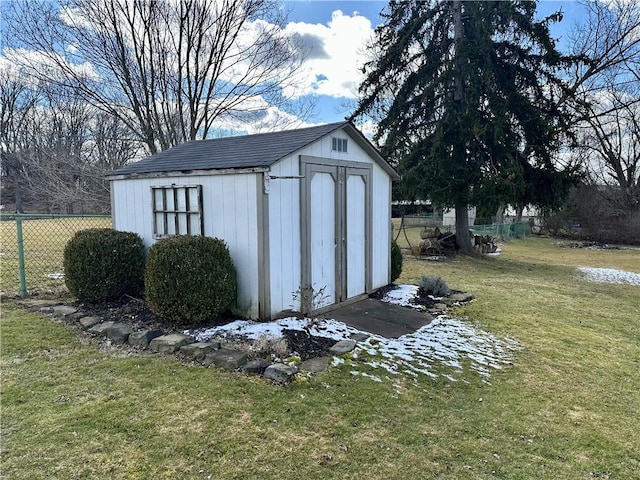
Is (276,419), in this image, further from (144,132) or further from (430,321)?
(144,132)

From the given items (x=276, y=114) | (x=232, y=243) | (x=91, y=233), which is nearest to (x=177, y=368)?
(x=232, y=243)

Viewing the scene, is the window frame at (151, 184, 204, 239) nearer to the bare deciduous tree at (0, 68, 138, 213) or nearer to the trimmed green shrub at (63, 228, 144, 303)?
the trimmed green shrub at (63, 228, 144, 303)

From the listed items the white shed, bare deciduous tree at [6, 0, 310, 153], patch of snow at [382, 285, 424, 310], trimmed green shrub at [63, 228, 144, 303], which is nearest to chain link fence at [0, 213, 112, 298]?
trimmed green shrub at [63, 228, 144, 303]

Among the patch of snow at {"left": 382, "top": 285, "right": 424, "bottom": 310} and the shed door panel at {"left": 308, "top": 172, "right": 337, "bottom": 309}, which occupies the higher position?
the shed door panel at {"left": 308, "top": 172, "right": 337, "bottom": 309}

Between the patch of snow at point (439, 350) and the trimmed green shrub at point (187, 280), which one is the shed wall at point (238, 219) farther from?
the patch of snow at point (439, 350)

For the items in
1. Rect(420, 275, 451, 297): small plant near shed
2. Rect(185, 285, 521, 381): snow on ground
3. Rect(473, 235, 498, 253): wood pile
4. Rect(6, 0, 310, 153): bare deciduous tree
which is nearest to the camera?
Rect(185, 285, 521, 381): snow on ground

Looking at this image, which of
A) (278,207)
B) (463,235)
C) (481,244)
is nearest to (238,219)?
(278,207)

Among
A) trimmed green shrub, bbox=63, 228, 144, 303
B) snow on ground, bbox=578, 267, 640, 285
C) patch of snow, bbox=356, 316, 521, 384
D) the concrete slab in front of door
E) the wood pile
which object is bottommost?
snow on ground, bbox=578, 267, 640, 285

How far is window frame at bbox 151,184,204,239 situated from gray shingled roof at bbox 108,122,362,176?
0.94ft

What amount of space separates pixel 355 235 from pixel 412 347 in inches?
87.3

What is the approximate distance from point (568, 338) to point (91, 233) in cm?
664

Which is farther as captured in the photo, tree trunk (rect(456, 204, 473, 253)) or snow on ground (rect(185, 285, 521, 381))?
tree trunk (rect(456, 204, 473, 253))

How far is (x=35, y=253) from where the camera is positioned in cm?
1046

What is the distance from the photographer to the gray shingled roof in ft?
16.3
